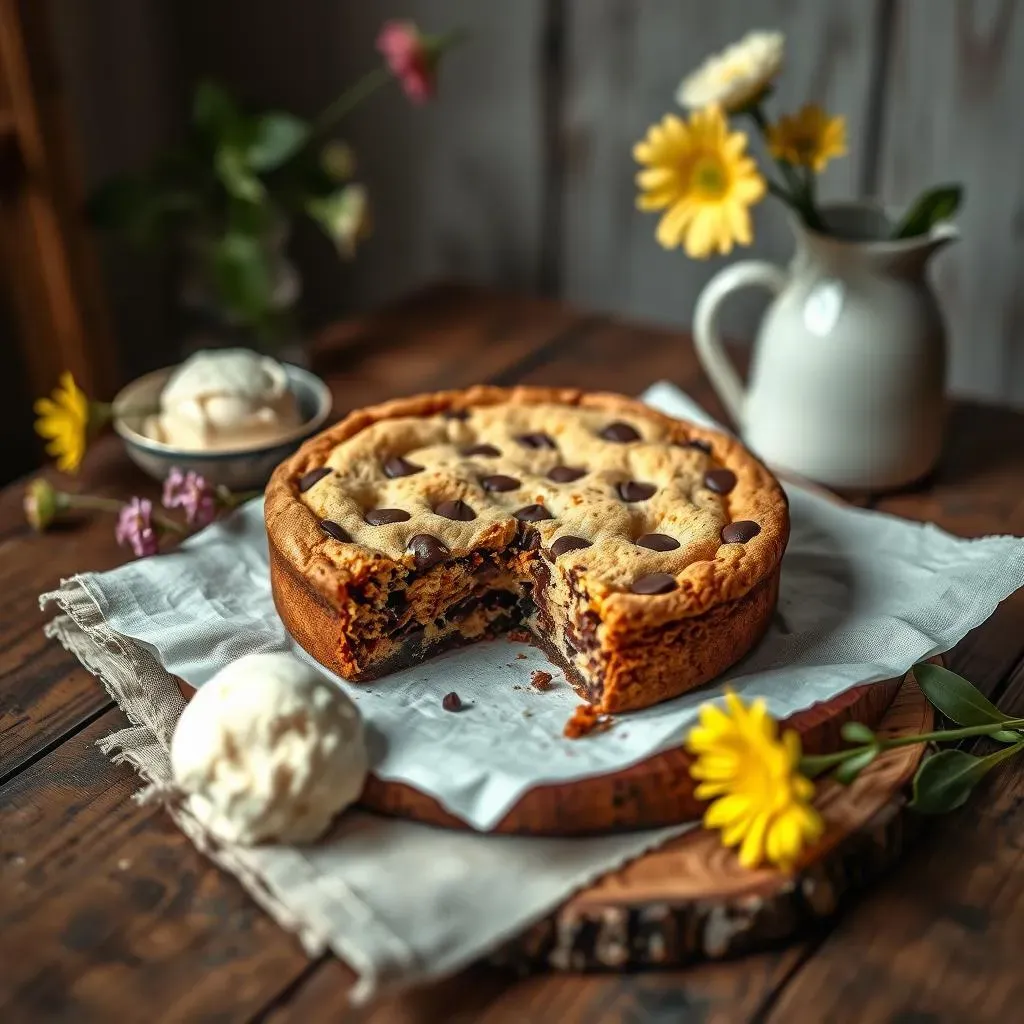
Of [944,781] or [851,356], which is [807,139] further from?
[944,781]

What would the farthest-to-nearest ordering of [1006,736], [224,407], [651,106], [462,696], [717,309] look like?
[651,106] < [717,309] < [224,407] < [462,696] < [1006,736]

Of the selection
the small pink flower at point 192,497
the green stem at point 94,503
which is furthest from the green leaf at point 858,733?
the green stem at point 94,503

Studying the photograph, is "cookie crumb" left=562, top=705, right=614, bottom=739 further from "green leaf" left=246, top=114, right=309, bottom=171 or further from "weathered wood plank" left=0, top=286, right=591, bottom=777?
"green leaf" left=246, top=114, right=309, bottom=171

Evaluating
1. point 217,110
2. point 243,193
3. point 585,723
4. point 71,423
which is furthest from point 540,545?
point 217,110

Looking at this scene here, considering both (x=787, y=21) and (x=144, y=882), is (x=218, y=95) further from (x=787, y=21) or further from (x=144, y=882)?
(x=144, y=882)

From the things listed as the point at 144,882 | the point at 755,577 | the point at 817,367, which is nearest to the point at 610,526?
the point at 755,577

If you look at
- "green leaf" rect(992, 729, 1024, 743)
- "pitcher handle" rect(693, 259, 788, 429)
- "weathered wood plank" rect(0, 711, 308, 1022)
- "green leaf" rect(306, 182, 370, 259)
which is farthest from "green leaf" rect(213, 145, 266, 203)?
"green leaf" rect(992, 729, 1024, 743)
